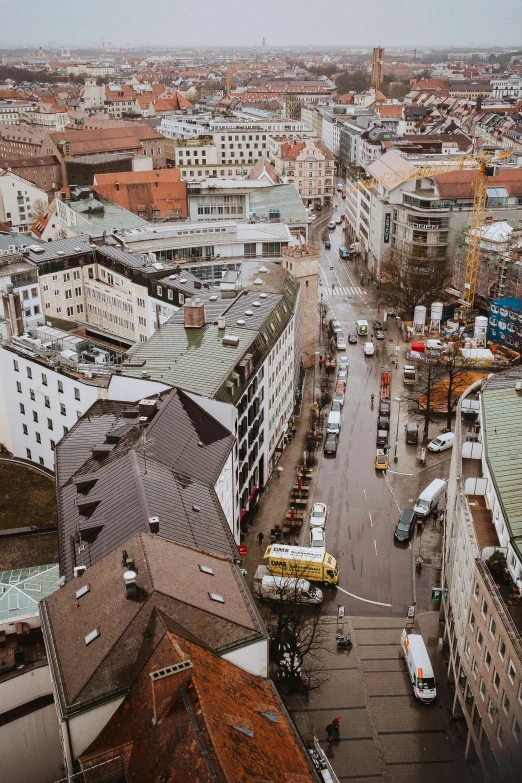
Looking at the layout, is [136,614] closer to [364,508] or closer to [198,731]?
[198,731]

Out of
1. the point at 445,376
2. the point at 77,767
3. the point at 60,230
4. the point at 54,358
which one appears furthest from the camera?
the point at 60,230

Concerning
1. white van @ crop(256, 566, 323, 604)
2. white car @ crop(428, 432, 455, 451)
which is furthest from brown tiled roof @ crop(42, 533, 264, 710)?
white car @ crop(428, 432, 455, 451)

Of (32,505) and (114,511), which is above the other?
(114,511)

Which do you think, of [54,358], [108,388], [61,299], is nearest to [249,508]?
[108,388]

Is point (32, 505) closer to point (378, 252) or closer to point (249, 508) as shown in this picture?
point (249, 508)

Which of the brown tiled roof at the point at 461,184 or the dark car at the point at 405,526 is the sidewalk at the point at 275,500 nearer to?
the dark car at the point at 405,526

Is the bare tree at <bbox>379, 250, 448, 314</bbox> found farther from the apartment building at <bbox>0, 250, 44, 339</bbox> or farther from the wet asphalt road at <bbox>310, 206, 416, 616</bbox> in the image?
the apartment building at <bbox>0, 250, 44, 339</bbox>

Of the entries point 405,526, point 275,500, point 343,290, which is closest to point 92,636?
point 405,526
